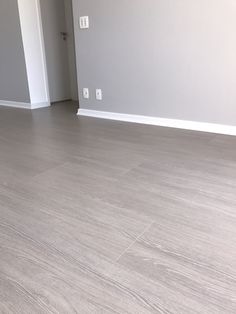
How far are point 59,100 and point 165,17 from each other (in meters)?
2.49

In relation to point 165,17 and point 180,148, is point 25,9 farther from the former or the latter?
point 180,148

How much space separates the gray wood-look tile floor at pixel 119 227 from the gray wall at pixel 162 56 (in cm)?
53

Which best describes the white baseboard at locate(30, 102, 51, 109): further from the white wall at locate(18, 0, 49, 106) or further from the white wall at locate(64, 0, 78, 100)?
the white wall at locate(64, 0, 78, 100)

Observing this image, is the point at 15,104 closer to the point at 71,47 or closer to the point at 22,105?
the point at 22,105

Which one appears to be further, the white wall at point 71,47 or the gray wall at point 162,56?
the white wall at point 71,47

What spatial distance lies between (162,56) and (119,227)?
79.0 inches

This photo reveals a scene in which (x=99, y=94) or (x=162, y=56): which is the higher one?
(x=162, y=56)

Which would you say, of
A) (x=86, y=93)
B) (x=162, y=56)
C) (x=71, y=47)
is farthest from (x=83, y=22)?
(x=71, y=47)

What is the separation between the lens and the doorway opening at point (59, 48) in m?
4.20

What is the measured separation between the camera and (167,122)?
2922mm

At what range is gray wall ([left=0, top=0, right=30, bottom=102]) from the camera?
384cm

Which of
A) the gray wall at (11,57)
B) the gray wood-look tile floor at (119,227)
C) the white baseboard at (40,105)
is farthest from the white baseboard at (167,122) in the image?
the gray wall at (11,57)

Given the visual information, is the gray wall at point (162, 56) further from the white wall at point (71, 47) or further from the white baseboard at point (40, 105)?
the white wall at point (71, 47)

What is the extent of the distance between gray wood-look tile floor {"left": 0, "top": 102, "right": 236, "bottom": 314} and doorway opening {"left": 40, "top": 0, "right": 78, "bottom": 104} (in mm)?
2371
